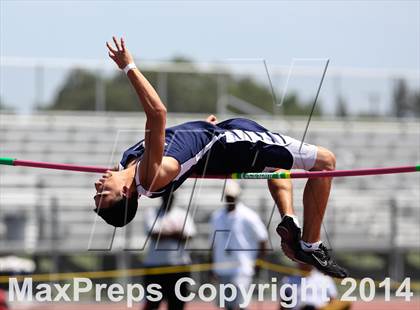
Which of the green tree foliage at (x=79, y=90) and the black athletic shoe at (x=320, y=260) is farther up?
the black athletic shoe at (x=320, y=260)

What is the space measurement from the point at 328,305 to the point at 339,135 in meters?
9.77

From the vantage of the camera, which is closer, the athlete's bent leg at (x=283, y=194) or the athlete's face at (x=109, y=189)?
the athlete's face at (x=109, y=189)

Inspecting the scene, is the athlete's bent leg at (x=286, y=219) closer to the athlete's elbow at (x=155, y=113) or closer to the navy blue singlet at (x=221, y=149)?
the navy blue singlet at (x=221, y=149)

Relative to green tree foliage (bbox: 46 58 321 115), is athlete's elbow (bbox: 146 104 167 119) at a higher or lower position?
higher

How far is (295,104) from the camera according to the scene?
77.7ft

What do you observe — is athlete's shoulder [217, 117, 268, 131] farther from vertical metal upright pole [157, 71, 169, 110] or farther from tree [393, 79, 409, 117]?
tree [393, 79, 409, 117]

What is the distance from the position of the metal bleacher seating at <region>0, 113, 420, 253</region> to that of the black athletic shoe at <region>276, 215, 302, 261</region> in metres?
4.92

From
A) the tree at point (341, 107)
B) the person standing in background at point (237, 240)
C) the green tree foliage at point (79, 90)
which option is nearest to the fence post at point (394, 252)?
the tree at point (341, 107)

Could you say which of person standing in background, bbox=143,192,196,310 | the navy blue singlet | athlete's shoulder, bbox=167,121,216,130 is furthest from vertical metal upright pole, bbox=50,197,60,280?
athlete's shoulder, bbox=167,121,216,130

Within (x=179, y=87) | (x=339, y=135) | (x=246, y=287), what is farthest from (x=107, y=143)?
(x=246, y=287)

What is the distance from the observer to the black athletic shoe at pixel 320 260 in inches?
317

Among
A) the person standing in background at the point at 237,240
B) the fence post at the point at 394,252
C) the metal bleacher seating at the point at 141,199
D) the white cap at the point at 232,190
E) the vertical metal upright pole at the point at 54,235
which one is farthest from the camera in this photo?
the fence post at the point at 394,252

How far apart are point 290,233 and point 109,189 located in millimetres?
1487

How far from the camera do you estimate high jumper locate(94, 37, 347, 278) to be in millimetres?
7078
